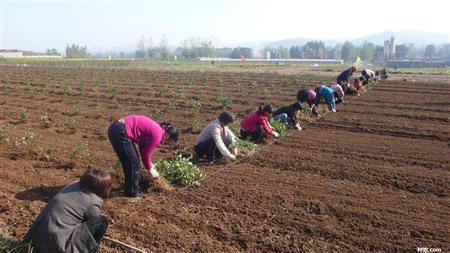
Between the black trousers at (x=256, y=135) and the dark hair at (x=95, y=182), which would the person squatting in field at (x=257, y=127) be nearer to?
the black trousers at (x=256, y=135)

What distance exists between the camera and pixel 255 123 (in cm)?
870

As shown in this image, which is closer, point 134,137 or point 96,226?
point 96,226

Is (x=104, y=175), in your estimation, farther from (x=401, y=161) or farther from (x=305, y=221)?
(x=401, y=161)

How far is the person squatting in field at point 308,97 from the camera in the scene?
1075cm

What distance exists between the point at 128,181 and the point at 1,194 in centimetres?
175

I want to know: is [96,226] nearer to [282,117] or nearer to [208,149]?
[208,149]

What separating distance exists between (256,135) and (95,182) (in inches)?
212

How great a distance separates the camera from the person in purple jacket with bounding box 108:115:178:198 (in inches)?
204

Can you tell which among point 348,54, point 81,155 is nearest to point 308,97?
point 81,155

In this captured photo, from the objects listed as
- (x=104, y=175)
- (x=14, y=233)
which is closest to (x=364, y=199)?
(x=104, y=175)

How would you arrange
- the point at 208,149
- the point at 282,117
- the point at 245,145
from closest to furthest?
1. the point at 208,149
2. the point at 245,145
3. the point at 282,117

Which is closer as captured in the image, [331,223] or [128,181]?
[331,223]

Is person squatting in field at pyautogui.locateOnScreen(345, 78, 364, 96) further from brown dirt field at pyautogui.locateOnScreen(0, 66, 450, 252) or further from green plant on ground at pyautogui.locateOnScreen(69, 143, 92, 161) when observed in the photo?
green plant on ground at pyautogui.locateOnScreen(69, 143, 92, 161)

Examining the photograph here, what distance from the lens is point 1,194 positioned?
555cm
